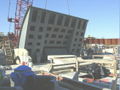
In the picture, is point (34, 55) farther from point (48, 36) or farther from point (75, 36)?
point (75, 36)

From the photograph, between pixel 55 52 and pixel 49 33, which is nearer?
pixel 49 33

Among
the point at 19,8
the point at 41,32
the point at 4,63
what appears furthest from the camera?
the point at 19,8

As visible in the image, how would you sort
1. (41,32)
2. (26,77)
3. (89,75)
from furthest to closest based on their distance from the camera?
(41,32), (89,75), (26,77)

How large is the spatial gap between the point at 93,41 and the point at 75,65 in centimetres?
3023

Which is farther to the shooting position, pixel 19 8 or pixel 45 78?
pixel 19 8

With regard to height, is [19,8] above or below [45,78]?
above

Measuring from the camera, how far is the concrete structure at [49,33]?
67.9ft

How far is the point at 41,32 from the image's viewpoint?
2170cm

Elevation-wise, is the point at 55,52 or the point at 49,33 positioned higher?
the point at 49,33

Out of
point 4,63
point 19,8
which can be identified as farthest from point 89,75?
point 19,8

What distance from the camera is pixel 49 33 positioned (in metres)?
22.7

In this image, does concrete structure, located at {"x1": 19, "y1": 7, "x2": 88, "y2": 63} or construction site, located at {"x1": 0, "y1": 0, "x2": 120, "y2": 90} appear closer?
construction site, located at {"x1": 0, "y1": 0, "x2": 120, "y2": 90}

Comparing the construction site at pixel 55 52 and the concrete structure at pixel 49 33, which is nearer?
the construction site at pixel 55 52

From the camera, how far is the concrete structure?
20.7m
